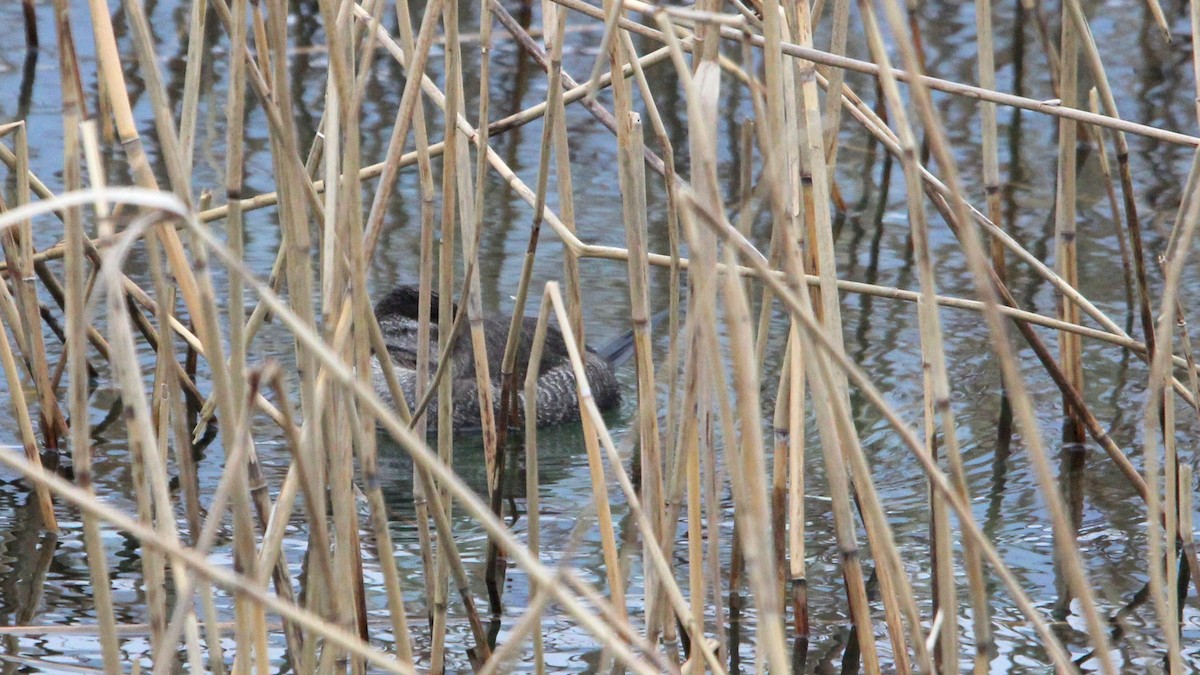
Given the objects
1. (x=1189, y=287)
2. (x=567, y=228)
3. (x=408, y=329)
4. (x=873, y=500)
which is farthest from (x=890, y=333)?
(x=873, y=500)

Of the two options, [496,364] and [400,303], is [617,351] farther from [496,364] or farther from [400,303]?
[400,303]

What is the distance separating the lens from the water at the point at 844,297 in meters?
3.38

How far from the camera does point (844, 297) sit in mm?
5359

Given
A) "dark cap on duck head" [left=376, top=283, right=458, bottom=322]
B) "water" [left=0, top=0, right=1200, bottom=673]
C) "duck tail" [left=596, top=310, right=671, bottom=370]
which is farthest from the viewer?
"duck tail" [left=596, top=310, right=671, bottom=370]

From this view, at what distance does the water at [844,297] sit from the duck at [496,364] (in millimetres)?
140

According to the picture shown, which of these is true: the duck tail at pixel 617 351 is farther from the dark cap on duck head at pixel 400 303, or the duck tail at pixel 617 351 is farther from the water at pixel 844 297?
the dark cap on duck head at pixel 400 303

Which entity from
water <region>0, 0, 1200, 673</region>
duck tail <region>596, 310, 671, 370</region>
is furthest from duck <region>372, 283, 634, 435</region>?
water <region>0, 0, 1200, 673</region>

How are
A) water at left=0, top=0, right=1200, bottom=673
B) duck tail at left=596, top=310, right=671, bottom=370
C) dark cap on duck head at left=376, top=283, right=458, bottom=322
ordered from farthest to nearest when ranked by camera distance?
duck tail at left=596, top=310, right=671, bottom=370 → dark cap on duck head at left=376, top=283, right=458, bottom=322 → water at left=0, top=0, right=1200, bottom=673

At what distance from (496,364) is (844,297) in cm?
129

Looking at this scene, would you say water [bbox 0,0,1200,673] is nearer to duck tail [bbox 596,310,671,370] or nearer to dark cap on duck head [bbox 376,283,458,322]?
duck tail [bbox 596,310,671,370]

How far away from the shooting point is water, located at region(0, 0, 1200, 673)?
3377 millimetres

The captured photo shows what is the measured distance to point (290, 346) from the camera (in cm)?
498

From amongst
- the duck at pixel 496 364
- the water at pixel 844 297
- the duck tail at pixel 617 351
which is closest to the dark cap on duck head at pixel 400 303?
the duck at pixel 496 364

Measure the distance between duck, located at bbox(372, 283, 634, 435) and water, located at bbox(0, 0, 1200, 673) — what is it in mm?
140
